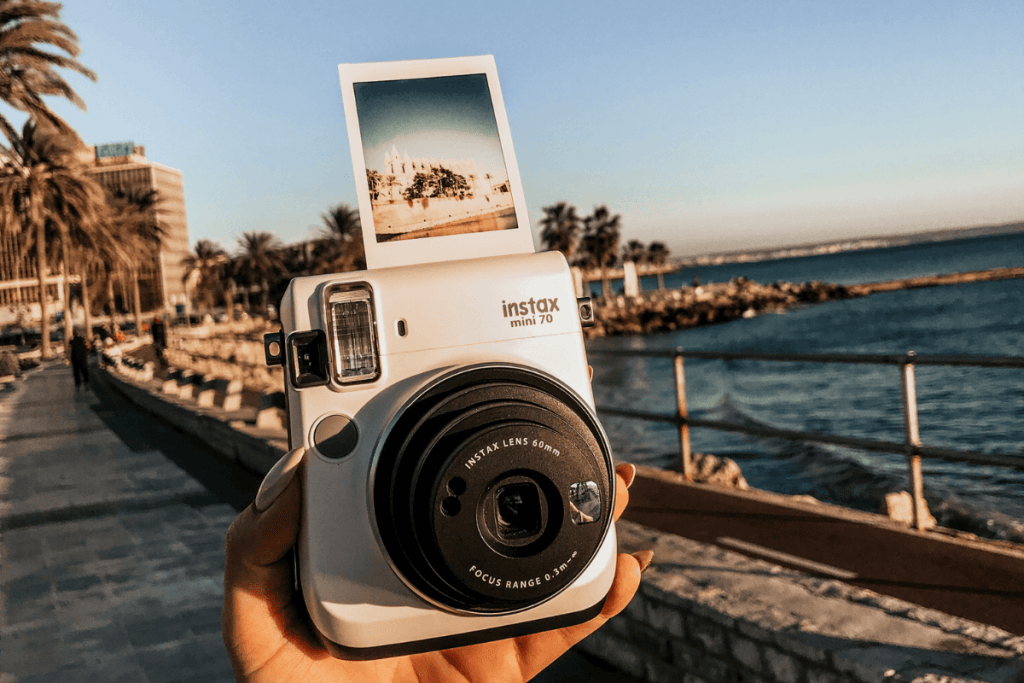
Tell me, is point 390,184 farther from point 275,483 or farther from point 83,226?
point 83,226

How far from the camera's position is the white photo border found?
1.47 meters

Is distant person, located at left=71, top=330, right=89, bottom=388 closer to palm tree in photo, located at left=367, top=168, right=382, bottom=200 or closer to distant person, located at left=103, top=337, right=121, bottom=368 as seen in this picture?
distant person, located at left=103, top=337, right=121, bottom=368

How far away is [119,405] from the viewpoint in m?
17.3

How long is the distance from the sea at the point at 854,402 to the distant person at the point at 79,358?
13.5 meters

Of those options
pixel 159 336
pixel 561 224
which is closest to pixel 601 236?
pixel 561 224

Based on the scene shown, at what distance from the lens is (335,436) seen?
1.31 meters

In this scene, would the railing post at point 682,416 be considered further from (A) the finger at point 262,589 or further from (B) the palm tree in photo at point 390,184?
(A) the finger at point 262,589

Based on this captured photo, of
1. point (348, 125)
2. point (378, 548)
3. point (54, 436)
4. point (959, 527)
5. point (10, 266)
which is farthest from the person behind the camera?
point (10, 266)

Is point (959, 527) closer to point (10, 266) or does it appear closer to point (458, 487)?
point (458, 487)

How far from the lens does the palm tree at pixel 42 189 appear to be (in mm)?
30734

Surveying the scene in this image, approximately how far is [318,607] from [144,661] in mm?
3843

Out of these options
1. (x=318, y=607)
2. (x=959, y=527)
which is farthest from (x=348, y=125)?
(x=959, y=527)

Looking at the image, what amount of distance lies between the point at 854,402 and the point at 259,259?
232 ft

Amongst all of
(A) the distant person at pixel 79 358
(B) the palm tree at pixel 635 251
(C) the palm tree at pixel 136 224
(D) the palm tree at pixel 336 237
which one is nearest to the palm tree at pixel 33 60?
(A) the distant person at pixel 79 358
